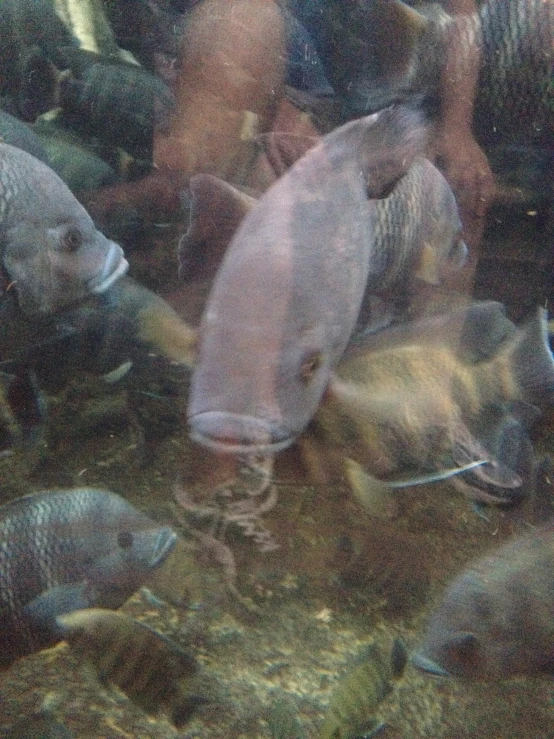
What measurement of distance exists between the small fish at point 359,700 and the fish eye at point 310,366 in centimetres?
95

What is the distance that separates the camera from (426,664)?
1.80 m

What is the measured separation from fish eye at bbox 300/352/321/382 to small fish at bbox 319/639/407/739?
95cm

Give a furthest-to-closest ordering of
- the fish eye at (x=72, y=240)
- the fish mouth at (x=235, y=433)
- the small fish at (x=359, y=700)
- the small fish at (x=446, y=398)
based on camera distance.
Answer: the fish eye at (x=72, y=240) → the small fish at (x=359, y=700) → the small fish at (x=446, y=398) → the fish mouth at (x=235, y=433)

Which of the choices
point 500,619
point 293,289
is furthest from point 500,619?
point 293,289

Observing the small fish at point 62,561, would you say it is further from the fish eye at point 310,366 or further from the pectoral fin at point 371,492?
the fish eye at point 310,366

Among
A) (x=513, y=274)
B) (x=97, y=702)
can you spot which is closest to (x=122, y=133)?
(x=513, y=274)

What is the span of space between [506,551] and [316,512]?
0.51 metres

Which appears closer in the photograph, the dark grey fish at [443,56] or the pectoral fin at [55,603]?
the pectoral fin at [55,603]

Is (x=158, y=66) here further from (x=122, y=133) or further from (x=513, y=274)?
(x=513, y=274)

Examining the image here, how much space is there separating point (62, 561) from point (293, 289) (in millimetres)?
863

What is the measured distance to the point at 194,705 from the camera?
1.72 m

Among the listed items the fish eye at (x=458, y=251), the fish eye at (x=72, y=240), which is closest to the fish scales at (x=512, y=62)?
the fish eye at (x=458, y=251)

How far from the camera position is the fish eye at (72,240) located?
182 centimetres

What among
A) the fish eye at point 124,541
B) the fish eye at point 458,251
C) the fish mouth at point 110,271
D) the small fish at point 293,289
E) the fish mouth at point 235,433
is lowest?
the fish eye at point 124,541
